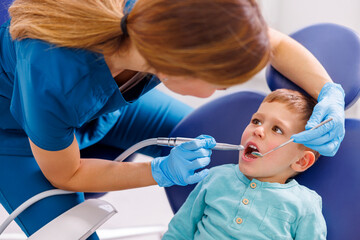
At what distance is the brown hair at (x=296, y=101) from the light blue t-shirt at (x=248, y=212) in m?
0.17

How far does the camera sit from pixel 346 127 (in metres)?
1.32

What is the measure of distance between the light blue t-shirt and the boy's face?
0.05 meters

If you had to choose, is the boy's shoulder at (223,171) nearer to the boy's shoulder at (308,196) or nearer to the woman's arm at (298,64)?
the boy's shoulder at (308,196)

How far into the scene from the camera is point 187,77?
967 mm

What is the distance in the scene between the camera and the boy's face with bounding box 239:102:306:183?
125cm

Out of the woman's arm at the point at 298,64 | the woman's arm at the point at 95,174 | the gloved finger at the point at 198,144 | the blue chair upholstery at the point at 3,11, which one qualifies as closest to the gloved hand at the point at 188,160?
the gloved finger at the point at 198,144

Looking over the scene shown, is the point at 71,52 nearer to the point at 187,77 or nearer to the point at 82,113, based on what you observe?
the point at 82,113

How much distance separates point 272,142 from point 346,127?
0.25 meters

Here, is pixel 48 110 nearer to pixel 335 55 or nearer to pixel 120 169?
pixel 120 169

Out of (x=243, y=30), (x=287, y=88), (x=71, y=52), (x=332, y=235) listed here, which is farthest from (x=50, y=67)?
(x=332, y=235)

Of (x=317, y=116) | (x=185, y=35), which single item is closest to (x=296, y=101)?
(x=317, y=116)

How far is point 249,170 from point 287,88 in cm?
32

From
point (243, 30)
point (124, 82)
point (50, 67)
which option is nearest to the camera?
point (243, 30)

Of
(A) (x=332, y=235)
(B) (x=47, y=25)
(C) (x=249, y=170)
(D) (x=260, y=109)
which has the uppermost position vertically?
(B) (x=47, y=25)
